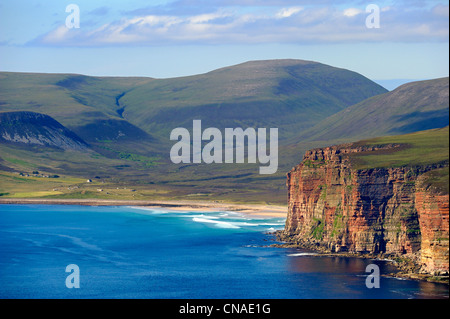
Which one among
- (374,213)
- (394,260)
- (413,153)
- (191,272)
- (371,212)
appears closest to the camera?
(394,260)

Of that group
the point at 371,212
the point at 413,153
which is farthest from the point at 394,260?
the point at 413,153

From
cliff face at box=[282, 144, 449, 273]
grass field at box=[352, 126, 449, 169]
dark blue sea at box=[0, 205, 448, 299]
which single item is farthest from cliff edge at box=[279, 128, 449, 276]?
dark blue sea at box=[0, 205, 448, 299]

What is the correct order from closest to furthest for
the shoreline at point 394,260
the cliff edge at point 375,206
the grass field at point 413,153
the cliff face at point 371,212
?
the shoreline at point 394,260 → the cliff face at point 371,212 → the cliff edge at point 375,206 → the grass field at point 413,153

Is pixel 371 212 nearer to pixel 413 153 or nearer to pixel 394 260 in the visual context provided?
pixel 394 260

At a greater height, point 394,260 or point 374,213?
point 374,213

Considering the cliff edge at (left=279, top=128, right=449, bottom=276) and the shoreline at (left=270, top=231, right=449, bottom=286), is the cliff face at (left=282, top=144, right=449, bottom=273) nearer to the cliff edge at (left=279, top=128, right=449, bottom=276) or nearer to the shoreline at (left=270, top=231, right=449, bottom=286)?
the cliff edge at (left=279, top=128, right=449, bottom=276)

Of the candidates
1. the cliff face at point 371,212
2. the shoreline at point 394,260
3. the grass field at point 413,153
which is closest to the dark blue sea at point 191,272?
the shoreline at point 394,260

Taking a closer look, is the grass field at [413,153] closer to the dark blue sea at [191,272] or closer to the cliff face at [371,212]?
the cliff face at [371,212]

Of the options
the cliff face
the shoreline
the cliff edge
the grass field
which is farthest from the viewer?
the grass field

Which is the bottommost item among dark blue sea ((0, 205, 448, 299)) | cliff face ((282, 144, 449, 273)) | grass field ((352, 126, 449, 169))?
dark blue sea ((0, 205, 448, 299))

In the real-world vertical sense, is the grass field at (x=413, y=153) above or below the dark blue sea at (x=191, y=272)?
above
